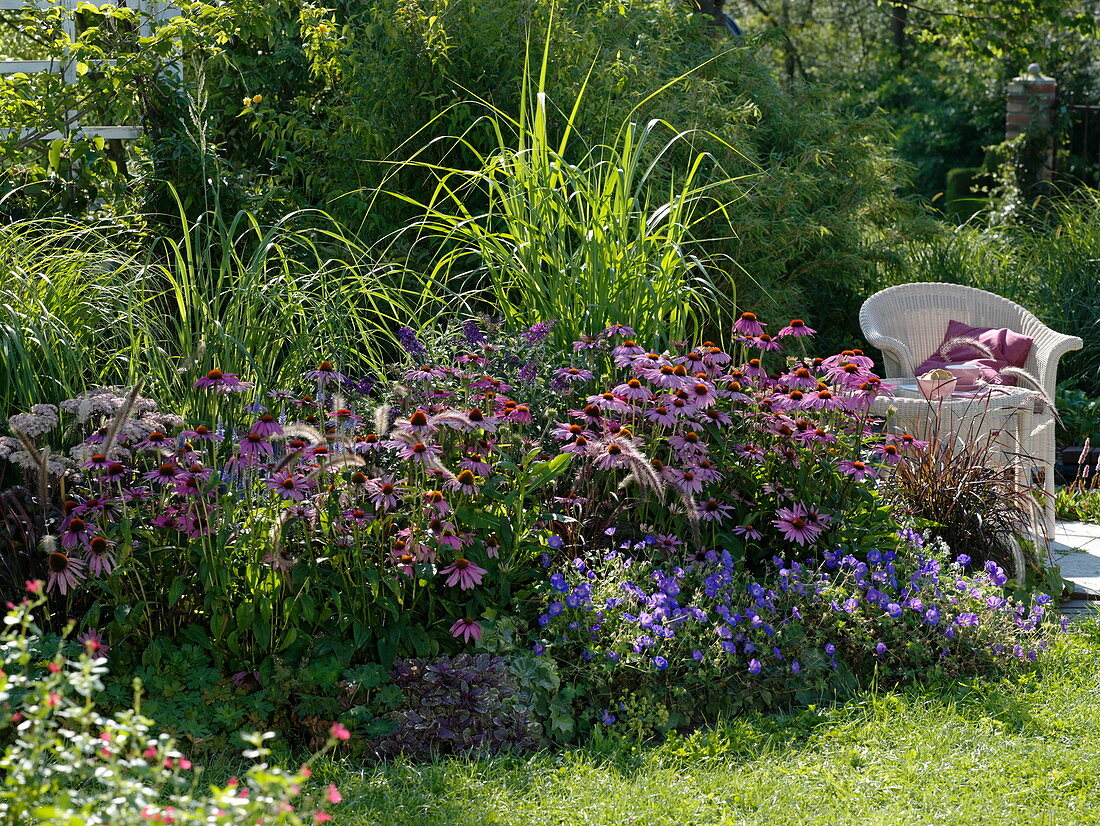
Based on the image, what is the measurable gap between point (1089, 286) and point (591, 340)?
14.8 ft

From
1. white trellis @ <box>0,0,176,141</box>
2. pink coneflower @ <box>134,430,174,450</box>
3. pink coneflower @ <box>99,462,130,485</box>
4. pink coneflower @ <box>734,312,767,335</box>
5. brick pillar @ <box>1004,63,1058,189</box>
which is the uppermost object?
brick pillar @ <box>1004,63,1058,189</box>

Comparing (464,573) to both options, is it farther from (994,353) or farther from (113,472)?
(994,353)

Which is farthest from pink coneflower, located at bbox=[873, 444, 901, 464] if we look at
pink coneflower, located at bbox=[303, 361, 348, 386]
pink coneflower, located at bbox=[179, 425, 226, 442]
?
pink coneflower, located at bbox=[179, 425, 226, 442]

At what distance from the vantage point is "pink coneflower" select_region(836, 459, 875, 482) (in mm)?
3330

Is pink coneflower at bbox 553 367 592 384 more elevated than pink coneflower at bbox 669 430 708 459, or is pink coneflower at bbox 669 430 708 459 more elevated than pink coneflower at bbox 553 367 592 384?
pink coneflower at bbox 553 367 592 384

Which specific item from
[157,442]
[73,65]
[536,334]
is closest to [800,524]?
[536,334]

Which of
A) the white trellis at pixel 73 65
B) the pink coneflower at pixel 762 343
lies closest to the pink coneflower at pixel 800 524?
the pink coneflower at pixel 762 343

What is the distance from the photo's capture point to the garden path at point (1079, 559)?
4.02 meters

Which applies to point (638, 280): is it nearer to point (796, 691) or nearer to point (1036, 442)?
point (796, 691)

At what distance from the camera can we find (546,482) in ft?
10.4

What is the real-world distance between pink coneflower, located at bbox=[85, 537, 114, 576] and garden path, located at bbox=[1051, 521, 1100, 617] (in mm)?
3127

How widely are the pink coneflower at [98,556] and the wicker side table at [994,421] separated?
9.24ft

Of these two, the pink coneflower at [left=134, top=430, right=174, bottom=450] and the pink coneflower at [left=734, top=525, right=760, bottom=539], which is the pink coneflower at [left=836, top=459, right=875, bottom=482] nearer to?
the pink coneflower at [left=734, top=525, right=760, bottom=539]

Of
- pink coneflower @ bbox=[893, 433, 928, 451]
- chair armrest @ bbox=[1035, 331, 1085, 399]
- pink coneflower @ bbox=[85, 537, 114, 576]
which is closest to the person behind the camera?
pink coneflower @ bbox=[85, 537, 114, 576]
